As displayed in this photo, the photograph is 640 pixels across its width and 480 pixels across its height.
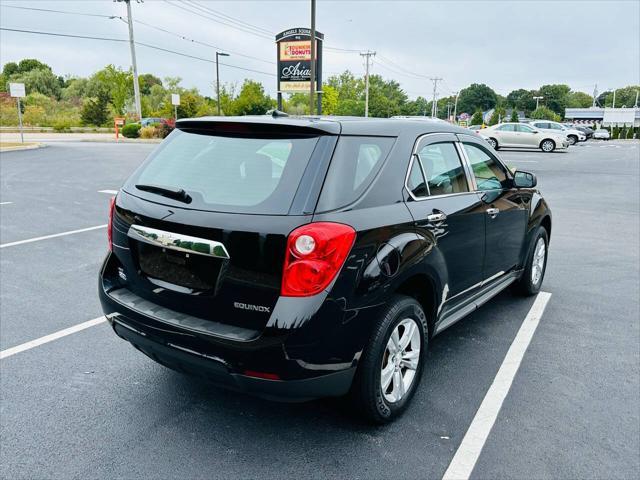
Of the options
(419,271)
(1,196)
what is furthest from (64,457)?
(1,196)

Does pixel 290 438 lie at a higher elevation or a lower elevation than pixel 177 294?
lower

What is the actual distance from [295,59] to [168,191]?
3172cm

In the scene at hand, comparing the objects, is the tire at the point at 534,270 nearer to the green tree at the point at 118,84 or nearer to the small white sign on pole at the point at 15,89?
the small white sign on pole at the point at 15,89

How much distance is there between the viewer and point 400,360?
9.90 ft

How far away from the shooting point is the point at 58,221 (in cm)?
841

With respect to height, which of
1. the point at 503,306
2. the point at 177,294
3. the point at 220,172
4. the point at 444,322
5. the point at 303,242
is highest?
the point at 220,172

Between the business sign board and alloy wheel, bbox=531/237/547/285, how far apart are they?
28086mm

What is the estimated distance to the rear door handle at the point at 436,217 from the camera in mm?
3118

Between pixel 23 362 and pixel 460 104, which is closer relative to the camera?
pixel 23 362

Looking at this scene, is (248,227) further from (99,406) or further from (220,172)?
(99,406)

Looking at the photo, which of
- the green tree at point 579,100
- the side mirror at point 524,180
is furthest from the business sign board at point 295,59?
the green tree at point 579,100

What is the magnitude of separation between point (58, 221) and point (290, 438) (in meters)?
7.05

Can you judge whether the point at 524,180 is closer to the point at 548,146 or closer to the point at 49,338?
the point at 49,338

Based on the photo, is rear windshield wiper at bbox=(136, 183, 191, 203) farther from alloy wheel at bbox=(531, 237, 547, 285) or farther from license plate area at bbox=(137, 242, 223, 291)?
alloy wheel at bbox=(531, 237, 547, 285)
